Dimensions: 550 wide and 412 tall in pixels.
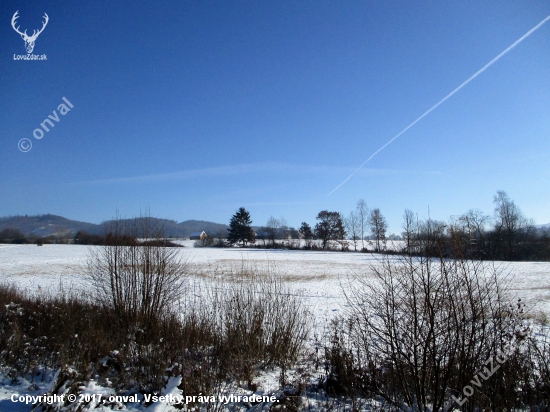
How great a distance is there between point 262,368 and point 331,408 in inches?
99.9

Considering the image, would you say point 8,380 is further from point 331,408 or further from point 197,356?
point 331,408

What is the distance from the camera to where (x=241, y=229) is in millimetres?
80000

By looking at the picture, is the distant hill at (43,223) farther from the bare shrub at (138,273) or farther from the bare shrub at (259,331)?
the bare shrub at (259,331)

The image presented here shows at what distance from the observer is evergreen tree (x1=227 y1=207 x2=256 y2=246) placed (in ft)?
262

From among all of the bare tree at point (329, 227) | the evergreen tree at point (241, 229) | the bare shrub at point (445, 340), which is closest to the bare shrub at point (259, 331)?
the bare shrub at point (445, 340)

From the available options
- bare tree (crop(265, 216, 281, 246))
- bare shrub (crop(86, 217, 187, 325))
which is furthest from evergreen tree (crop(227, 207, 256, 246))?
bare shrub (crop(86, 217, 187, 325))

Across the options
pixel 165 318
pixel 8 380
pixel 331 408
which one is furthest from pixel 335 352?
pixel 8 380

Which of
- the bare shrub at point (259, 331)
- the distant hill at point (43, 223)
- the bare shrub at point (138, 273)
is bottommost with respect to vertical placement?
the bare shrub at point (259, 331)

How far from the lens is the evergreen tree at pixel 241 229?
79.9 m

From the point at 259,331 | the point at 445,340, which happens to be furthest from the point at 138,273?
the point at 445,340

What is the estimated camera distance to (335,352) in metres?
6.27

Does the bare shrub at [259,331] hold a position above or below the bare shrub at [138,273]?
below

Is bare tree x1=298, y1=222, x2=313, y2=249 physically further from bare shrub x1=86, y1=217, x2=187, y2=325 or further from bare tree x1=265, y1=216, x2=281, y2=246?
bare shrub x1=86, y1=217, x2=187, y2=325

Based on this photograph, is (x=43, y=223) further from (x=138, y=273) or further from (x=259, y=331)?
(x=259, y=331)
